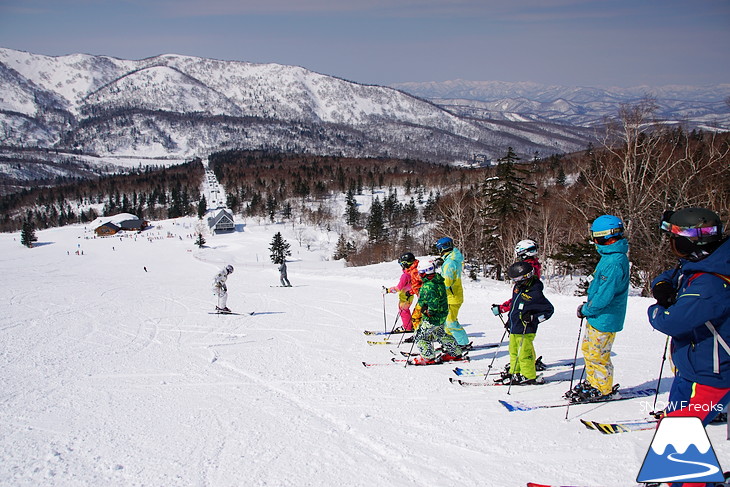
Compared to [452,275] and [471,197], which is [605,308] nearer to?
[452,275]

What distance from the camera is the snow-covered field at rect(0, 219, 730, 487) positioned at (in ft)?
12.3

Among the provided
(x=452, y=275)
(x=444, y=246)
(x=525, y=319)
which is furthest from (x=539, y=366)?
(x=444, y=246)

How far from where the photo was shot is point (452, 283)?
7176 mm

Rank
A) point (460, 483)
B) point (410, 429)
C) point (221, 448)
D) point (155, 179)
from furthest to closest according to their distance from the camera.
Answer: point (155, 179)
point (410, 429)
point (221, 448)
point (460, 483)

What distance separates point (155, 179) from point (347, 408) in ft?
526

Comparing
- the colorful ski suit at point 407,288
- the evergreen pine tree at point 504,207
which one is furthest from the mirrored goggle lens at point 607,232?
the evergreen pine tree at point 504,207

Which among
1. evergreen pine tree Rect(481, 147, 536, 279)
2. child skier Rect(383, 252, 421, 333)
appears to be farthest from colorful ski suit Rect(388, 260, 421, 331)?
evergreen pine tree Rect(481, 147, 536, 279)

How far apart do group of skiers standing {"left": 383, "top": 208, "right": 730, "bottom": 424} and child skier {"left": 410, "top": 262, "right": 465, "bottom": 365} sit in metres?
0.02

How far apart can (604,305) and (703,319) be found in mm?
1618

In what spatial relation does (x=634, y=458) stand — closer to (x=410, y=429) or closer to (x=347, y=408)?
(x=410, y=429)

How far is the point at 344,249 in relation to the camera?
63094mm

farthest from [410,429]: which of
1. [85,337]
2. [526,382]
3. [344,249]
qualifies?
[344,249]

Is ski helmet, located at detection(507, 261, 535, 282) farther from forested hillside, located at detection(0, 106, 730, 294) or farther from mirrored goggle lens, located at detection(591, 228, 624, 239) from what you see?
forested hillside, located at detection(0, 106, 730, 294)

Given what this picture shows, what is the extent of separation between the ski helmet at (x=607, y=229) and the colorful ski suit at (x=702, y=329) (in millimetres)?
1179
